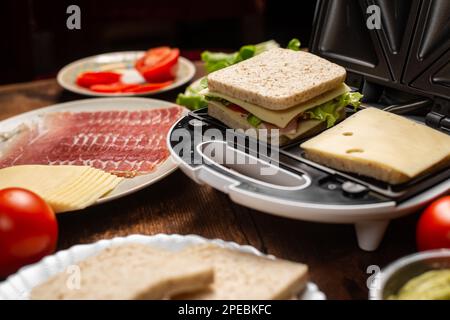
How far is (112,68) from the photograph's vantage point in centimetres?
244

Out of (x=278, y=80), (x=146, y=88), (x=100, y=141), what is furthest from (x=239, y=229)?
(x=146, y=88)

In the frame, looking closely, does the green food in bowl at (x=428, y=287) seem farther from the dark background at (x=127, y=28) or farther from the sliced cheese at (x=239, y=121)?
the dark background at (x=127, y=28)

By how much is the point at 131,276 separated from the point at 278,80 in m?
0.63

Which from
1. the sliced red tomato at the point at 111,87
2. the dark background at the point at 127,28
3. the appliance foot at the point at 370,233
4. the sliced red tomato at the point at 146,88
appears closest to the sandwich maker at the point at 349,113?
the appliance foot at the point at 370,233

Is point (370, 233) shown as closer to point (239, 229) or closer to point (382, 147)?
point (382, 147)

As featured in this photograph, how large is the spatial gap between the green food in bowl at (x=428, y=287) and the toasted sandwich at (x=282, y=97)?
1.54 ft

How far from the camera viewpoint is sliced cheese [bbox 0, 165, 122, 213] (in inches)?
52.2

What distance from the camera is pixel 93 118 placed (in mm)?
1921

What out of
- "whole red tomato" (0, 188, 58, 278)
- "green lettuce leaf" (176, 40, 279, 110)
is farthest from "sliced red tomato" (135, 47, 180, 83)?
"whole red tomato" (0, 188, 58, 278)

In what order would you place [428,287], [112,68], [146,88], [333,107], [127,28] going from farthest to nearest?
[127,28] → [112,68] → [146,88] → [333,107] → [428,287]

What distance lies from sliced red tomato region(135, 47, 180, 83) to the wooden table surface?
2.70 feet

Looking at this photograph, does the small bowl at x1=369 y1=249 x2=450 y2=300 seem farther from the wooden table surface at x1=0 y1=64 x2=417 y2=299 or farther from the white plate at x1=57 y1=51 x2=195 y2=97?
the white plate at x1=57 y1=51 x2=195 y2=97
